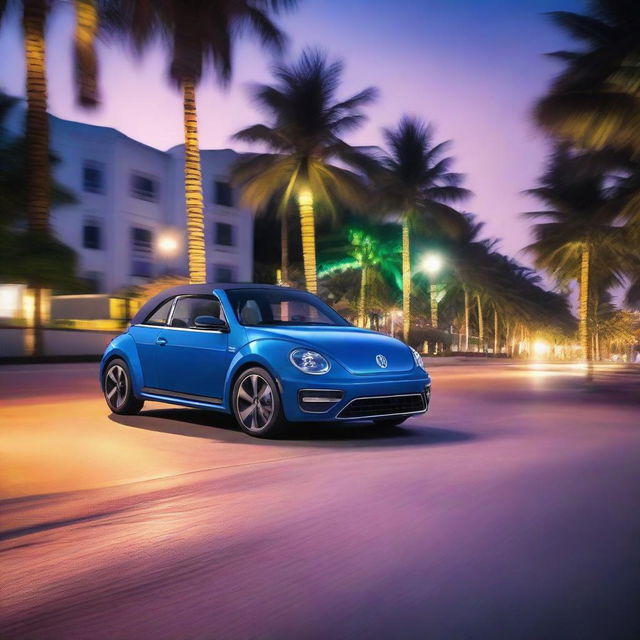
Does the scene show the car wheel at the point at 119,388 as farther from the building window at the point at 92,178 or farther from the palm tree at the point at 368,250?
the palm tree at the point at 368,250

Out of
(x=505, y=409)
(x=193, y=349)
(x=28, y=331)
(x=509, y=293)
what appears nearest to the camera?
(x=193, y=349)

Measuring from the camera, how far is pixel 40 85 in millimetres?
27281

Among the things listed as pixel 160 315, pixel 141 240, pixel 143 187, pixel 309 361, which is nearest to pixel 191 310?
pixel 160 315

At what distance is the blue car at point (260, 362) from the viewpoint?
30.2 feet

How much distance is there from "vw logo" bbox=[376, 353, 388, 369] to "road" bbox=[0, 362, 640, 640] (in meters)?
0.78

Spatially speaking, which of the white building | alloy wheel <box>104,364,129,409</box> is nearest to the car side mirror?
alloy wheel <box>104,364,129,409</box>

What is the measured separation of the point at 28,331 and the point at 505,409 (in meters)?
19.3

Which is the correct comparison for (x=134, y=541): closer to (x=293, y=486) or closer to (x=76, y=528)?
(x=76, y=528)

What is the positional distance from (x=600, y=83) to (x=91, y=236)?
2784cm

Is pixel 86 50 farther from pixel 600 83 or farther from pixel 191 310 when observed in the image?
pixel 191 310

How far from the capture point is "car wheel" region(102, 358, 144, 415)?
11.4m

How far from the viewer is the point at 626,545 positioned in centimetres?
533

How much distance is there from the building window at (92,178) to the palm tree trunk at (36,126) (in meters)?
20.3

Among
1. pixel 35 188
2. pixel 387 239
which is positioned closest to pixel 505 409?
pixel 35 188
